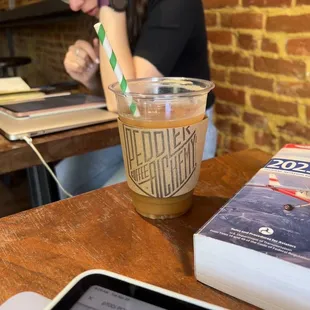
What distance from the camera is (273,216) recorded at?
444 millimetres

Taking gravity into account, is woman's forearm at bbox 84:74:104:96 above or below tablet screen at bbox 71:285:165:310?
above

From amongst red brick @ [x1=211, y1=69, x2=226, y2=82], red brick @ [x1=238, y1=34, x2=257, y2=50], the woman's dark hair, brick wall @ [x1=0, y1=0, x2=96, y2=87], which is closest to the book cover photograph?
the woman's dark hair

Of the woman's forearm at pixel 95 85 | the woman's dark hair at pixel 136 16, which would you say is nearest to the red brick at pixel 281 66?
the woman's dark hair at pixel 136 16

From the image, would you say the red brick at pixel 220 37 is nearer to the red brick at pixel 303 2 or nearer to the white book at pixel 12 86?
the red brick at pixel 303 2

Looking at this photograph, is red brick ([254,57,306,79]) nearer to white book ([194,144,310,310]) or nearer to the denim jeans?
the denim jeans

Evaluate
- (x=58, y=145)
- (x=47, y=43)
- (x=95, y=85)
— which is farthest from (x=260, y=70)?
(x=47, y=43)

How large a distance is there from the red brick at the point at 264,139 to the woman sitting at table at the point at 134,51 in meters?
0.21

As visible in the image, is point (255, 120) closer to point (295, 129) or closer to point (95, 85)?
point (295, 129)

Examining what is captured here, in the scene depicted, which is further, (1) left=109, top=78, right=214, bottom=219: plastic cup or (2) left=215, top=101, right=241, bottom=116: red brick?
(2) left=215, top=101, right=241, bottom=116: red brick

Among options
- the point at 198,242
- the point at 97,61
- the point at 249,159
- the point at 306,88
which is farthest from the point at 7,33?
the point at 198,242

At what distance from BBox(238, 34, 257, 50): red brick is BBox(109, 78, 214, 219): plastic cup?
82 centimetres

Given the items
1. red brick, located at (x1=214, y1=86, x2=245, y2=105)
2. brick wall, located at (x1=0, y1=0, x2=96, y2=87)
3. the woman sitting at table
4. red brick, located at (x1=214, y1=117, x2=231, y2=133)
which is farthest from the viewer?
brick wall, located at (x1=0, y1=0, x2=96, y2=87)

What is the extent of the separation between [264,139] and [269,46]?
29 centimetres

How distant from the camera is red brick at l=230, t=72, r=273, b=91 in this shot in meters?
1.30
